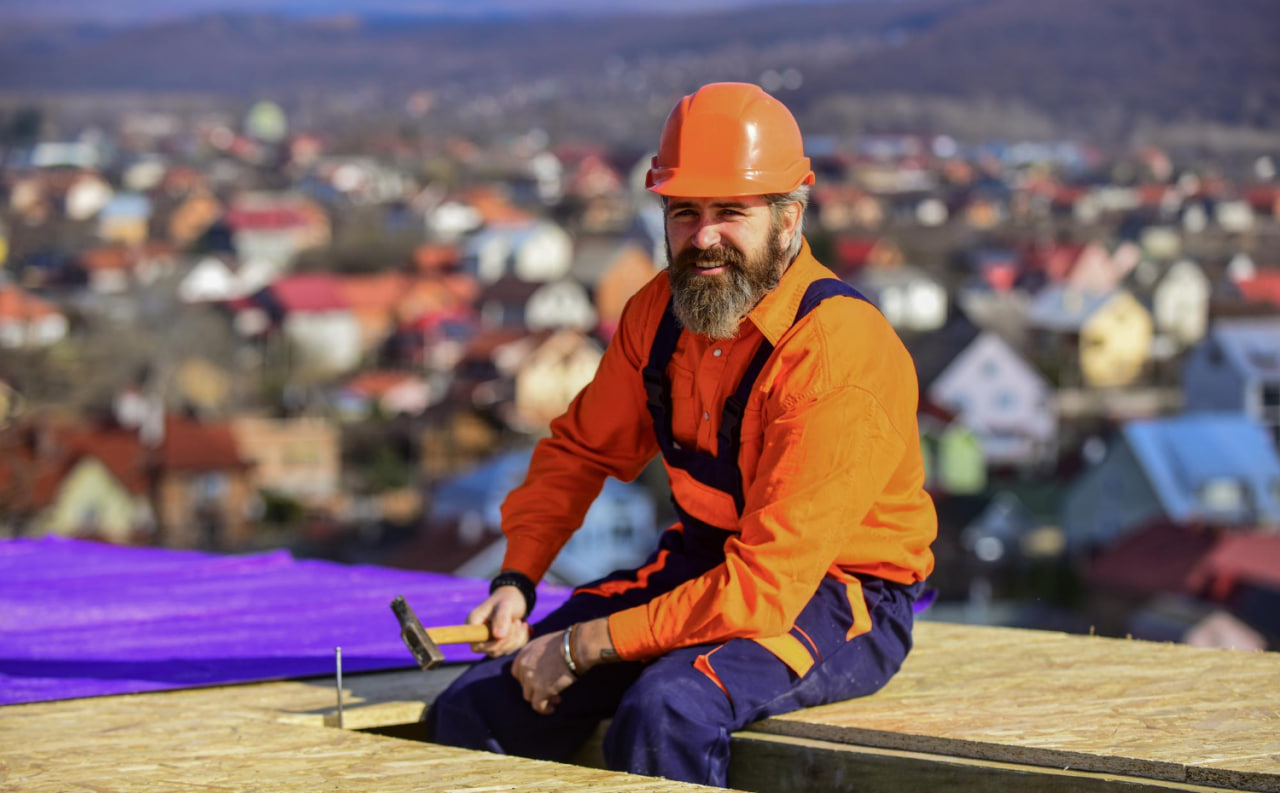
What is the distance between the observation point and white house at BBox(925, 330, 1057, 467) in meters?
44.3

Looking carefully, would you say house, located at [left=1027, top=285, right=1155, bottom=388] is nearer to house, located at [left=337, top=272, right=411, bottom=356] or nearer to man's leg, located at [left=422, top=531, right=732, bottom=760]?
house, located at [left=337, top=272, right=411, bottom=356]

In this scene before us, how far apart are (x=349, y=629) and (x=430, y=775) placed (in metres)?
1.21

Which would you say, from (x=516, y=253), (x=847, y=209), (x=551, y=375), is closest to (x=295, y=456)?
(x=551, y=375)

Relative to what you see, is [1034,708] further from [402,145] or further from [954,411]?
[402,145]

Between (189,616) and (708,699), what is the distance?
61.7 inches

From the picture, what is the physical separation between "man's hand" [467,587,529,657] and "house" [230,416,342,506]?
37.3m

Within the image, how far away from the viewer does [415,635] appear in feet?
10.9

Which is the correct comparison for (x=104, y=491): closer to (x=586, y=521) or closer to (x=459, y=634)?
(x=586, y=521)

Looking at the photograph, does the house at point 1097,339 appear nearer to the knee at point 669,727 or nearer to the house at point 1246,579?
the house at point 1246,579

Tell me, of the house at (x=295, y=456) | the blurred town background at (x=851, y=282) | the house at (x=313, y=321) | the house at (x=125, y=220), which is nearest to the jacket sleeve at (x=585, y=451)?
the blurred town background at (x=851, y=282)

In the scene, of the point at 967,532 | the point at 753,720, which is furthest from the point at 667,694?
the point at 967,532

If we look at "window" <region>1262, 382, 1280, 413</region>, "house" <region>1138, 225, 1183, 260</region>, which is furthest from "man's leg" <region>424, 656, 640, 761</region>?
"house" <region>1138, 225, 1183, 260</region>

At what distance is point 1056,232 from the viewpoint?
7706 centimetres

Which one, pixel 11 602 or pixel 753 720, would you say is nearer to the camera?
pixel 753 720
